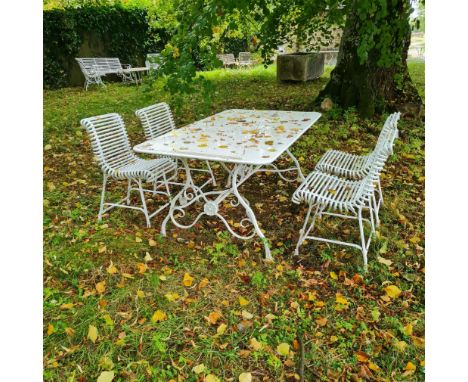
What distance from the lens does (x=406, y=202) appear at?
4160 mm

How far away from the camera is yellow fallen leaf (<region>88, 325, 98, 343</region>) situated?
7.93ft

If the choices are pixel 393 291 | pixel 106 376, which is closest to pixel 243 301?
pixel 106 376

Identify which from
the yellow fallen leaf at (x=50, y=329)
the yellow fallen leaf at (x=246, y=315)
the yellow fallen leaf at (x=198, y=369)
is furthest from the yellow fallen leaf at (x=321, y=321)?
the yellow fallen leaf at (x=50, y=329)

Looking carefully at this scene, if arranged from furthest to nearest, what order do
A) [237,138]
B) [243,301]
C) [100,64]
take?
→ [100,64] < [237,138] < [243,301]

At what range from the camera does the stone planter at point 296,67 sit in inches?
420

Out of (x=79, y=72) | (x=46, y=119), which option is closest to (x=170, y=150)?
(x=46, y=119)

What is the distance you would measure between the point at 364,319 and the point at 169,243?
1.71 meters

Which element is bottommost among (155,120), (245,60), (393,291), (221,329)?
(245,60)

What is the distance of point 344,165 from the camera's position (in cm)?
386

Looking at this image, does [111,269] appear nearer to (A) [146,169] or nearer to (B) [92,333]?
(B) [92,333]

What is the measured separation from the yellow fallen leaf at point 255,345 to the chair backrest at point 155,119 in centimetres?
250

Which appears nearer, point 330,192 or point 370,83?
point 330,192

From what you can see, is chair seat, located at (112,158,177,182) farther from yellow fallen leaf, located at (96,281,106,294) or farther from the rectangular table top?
yellow fallen leaf, located at (96,281,106,294)

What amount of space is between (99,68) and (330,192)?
33.8 ft
